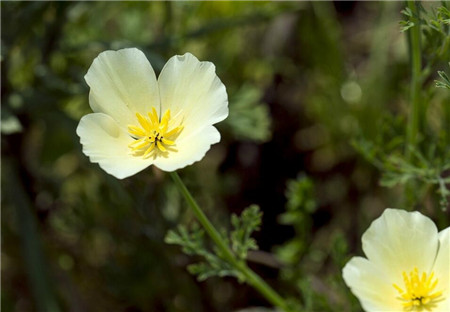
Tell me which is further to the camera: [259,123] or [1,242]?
[1,242]

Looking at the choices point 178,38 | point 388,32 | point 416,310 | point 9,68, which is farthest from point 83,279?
point 388,32

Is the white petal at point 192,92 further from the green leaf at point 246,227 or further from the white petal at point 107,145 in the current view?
the green leaf at point 246,227

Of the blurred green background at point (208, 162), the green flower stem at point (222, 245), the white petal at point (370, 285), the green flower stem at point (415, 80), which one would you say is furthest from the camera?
the blurred green background at point (208, 162)

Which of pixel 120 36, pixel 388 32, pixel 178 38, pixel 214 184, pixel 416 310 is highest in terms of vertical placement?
pixel 120 36

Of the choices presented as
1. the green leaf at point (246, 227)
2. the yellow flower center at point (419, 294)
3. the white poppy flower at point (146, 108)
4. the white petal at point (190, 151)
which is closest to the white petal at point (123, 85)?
the white poppy flower at point (146, 108)

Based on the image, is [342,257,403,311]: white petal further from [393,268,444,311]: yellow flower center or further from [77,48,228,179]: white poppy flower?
[77,48,228,179]: white poppy flower

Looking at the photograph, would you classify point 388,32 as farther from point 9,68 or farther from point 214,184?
point 9,68

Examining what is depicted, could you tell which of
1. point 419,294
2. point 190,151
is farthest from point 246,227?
point 419,294
